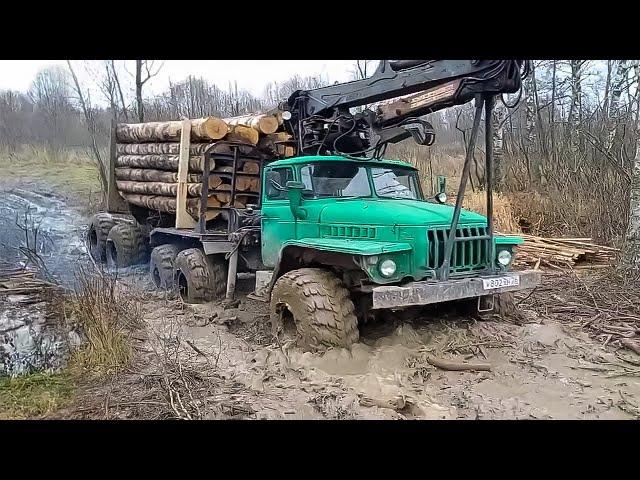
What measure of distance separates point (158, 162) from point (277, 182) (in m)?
3.81

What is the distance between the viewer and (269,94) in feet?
65.0

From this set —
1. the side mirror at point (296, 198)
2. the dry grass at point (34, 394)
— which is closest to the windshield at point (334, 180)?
the side mirror at point (296, 198)

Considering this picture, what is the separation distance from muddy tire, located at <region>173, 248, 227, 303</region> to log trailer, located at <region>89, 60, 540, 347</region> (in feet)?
0.05

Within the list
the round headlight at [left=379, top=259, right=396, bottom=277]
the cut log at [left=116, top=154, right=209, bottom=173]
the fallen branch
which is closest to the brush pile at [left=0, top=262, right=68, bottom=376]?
the cut log at [left=116, top=154, right=209, bottom=173]

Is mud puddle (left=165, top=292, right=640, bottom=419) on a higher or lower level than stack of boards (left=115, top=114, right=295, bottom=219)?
Result: lower

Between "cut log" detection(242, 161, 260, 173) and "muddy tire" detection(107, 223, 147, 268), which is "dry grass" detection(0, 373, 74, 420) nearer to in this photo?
"cut log" detection(242, 161, 260, 173)

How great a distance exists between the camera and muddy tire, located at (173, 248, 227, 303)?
8.02m

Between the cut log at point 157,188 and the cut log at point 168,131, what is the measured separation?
2.64 ft

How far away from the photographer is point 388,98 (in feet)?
21.1

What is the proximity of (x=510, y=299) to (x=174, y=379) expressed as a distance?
3851mm

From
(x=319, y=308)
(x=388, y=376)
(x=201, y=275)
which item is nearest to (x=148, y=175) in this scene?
(x=201, y=275)

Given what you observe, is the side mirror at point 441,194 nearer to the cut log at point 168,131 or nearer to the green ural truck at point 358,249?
the green ural truck at point 358,249

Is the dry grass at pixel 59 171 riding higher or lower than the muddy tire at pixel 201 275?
higher

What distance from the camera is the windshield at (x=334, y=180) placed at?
6293mm
